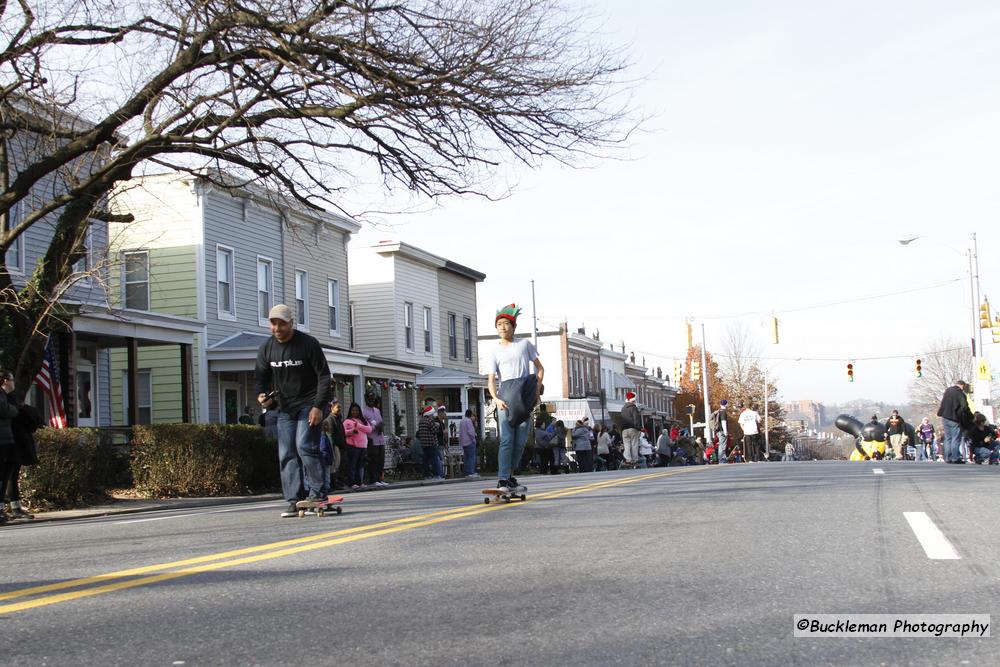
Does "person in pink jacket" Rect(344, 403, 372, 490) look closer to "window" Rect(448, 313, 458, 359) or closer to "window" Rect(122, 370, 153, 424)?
"window" Rect(122, 370, 153, 424)

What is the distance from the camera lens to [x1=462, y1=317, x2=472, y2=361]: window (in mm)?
44688

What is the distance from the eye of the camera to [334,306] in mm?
34844

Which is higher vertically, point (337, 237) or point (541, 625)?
point (337, 237)

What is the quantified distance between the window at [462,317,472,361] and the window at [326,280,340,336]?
33.3ft

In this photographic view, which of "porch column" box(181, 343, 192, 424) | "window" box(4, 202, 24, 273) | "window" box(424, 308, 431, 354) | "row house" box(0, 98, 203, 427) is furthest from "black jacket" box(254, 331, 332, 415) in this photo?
"window" box(424, 308, 431, 354)

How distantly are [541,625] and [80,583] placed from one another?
2.73 meters

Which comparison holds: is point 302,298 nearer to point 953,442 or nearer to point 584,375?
point 953,442

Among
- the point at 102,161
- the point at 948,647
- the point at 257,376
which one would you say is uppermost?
the point at 102,161

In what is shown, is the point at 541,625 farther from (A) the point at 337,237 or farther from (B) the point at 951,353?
(B) the point at 951,353

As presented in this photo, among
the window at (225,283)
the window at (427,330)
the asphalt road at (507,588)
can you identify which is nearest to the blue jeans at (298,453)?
the asphalt road at (507,588)

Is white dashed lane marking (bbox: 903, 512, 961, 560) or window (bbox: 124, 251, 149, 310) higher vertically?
window (bbox: 124, 251, 149, 310)

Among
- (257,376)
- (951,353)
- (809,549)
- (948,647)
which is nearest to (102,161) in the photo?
(257,376)

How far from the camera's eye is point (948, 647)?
403 cm

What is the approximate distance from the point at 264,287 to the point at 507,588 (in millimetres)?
26383
